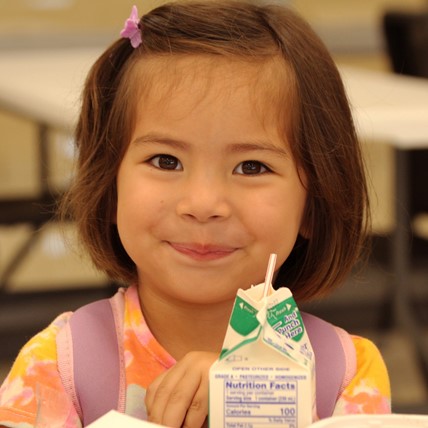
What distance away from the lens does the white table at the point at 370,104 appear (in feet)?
8.70

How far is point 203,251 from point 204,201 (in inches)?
2.7

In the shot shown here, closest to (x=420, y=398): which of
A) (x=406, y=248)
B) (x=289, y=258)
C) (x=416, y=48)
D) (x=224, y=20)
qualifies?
(x=406, y=248)

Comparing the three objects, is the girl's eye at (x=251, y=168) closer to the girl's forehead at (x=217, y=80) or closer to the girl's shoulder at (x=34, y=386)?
the girl's forehead at (x=217, y=80)

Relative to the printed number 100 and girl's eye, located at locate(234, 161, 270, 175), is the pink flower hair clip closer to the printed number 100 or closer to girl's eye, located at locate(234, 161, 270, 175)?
girl's eye, located at locate(234, 161, 270, 175)

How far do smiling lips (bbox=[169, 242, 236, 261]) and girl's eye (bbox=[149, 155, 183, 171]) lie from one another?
83mm

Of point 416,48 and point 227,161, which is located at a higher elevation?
point 227,161

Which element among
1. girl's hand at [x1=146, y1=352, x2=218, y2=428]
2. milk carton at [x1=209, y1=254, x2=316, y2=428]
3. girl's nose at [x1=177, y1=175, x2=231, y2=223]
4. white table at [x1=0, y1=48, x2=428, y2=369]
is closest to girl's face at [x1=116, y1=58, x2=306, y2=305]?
girl's nose at [x1=177, y1=175, x2=231, y2=223]

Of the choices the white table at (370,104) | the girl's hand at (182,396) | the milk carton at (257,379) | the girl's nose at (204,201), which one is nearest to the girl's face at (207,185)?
the girl's nose at (204,201)

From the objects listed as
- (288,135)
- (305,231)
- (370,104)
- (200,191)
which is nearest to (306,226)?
(305,231)

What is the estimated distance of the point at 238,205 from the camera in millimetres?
1188

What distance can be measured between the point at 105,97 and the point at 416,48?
7.91ft

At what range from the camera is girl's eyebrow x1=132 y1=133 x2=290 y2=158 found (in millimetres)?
1193

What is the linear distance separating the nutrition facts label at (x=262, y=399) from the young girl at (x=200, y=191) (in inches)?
7.5

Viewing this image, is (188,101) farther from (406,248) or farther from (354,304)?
(354,304)
